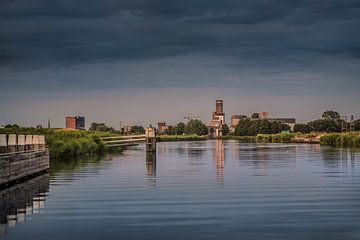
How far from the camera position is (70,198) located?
2181cm

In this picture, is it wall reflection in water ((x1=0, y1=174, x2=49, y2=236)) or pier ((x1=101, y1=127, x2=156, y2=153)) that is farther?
pier ((x1=101, y1=127, x2=156, y2=153))

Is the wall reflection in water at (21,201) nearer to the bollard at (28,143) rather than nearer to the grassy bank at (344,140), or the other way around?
the bollard at (28,143)

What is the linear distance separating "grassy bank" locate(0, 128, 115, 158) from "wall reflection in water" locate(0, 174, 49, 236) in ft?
67.1

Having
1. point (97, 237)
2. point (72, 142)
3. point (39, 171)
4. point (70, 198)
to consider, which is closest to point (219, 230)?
point (97, 237)

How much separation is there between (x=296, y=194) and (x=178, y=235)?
927cm

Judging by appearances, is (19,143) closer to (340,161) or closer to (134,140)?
(340,161)

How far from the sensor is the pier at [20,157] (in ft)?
81.9

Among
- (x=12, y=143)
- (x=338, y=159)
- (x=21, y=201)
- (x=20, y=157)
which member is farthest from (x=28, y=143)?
(x=338, y=159)

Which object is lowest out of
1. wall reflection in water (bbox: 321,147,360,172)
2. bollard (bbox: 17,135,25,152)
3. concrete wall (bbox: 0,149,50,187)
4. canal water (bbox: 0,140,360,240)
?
canal water (bbox: 0,140,360,240)

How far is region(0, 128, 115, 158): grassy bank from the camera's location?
50219mm

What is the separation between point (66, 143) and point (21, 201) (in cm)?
3348

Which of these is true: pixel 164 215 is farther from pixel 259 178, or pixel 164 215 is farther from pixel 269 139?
pixel 269 139

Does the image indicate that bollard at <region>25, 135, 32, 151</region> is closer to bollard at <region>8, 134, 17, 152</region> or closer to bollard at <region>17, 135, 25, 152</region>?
bollard at <region>17, 135, 25, 152</region>

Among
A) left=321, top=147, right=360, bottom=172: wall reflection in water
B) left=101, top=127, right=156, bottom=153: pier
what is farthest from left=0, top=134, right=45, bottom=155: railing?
left=101, top=127, right=156, bottom=153: pier
